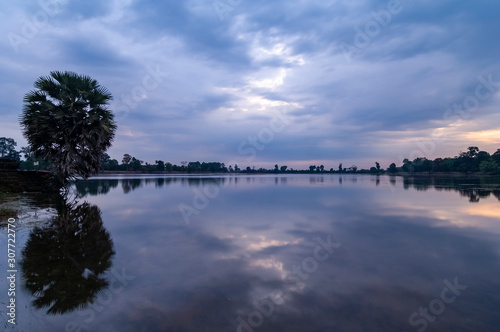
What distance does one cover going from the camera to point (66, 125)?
18.3 meters

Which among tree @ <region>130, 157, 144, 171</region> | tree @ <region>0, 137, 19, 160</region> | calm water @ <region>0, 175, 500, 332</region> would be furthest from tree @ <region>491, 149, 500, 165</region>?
tree @ <region>0, 137, 19, 160</region>

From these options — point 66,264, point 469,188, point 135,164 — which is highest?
point 135,164

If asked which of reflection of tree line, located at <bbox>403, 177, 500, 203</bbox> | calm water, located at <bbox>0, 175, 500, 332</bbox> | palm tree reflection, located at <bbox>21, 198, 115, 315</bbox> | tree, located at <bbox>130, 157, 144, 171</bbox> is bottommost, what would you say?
reflection of tree line, located at <bbox>403, 177, 500, 203</bbox>

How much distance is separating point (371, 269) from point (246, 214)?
763 centimetres

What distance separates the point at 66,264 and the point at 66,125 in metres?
16.8

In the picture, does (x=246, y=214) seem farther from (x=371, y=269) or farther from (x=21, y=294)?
(x=21, y=294)

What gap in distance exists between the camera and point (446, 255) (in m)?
6.57

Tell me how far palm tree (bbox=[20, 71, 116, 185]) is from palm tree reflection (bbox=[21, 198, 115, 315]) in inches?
442

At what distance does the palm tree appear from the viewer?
1823cm

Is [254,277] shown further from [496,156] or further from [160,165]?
[496,156]

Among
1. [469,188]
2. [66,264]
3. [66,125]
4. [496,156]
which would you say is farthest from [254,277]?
[496,156]

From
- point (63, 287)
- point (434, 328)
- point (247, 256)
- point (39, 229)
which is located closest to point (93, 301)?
point (63, 287)

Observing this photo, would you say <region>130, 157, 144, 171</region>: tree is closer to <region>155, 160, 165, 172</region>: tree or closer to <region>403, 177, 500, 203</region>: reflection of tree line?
<region>155, 160, 165, 172</region>: tree

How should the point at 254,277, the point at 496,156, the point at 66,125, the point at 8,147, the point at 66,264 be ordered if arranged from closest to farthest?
the point at 254,277 < the point at 66,264 < the point at 66,125 < the point at 8,147 < the point at 496,156
